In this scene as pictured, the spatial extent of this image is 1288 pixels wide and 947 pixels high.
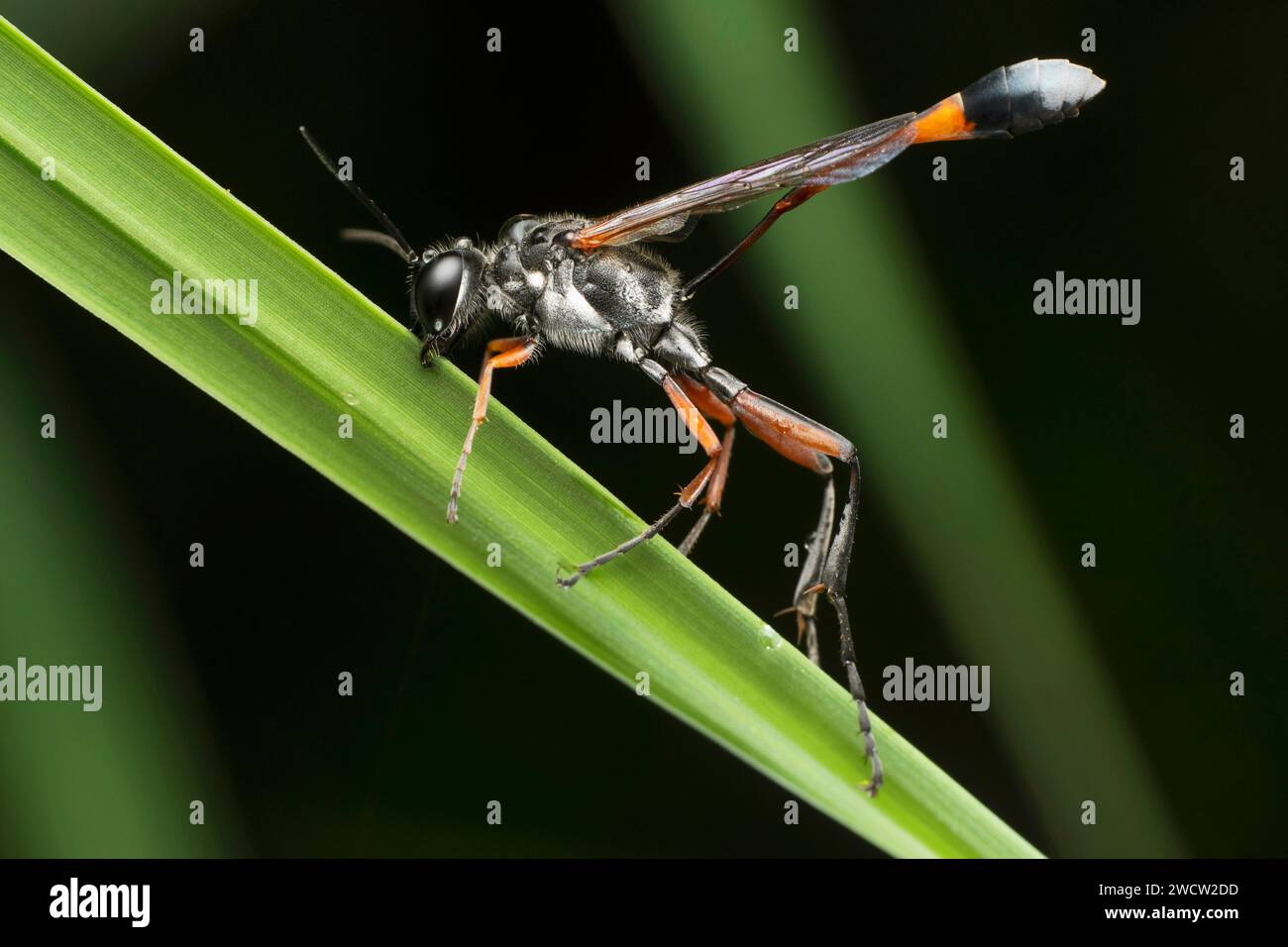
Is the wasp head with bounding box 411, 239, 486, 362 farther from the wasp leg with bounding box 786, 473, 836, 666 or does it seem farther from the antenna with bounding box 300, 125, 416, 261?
the wasp leg with bounding box 786, 473, 836, 666

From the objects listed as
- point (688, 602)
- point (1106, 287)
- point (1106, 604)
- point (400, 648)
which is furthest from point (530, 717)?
point (1106, 287)

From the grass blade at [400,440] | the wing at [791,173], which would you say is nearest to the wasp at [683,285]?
the wing at [791,173]

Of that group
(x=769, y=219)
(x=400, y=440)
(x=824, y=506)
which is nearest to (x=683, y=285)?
(x=769, y=219)

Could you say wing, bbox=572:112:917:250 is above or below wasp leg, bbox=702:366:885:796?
above

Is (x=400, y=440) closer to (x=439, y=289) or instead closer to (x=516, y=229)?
(x=439, y=289)

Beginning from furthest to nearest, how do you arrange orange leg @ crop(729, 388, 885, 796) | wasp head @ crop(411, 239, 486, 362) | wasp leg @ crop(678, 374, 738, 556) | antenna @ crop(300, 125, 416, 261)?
wasp leg @ crop(678, 374, 738, 556), antenna @ crop(300, 125, 416, 261), orange leg @ crop(729, 388, 885, 796), wasp head @ crop(411, 239, 486, 362)

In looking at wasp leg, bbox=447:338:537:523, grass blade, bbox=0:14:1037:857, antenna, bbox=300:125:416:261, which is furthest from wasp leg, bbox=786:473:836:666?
antenna, bbox=300:125:416:261

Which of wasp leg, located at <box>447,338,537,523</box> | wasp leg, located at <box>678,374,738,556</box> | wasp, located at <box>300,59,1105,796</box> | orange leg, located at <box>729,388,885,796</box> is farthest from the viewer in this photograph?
wasp leg, located at <box>678,374,738,556</box>

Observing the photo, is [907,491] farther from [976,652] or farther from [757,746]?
[757,746]

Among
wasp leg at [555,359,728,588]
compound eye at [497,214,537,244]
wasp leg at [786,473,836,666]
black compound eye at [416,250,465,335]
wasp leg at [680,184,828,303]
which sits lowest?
wasp leg at [786,473,836,666]
